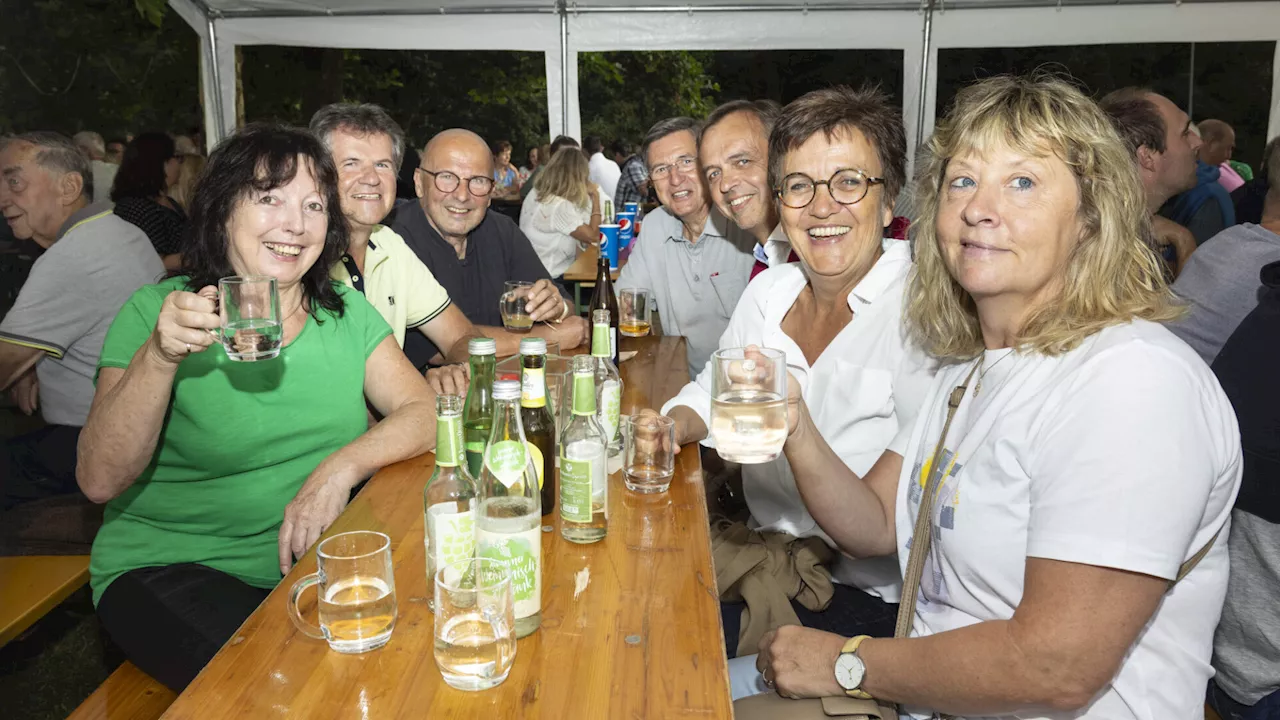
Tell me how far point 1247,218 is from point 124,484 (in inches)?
238

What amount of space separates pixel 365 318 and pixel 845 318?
1265mm

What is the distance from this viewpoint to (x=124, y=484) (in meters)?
1.87

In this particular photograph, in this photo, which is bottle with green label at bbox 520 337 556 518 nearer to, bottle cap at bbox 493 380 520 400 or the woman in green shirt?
bottle cap at bbox 493 380 520 400

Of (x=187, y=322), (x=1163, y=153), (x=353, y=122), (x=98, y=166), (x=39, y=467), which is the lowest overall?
(x=39, y=467)

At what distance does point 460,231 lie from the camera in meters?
3.78

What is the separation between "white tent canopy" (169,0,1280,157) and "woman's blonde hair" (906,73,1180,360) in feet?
20.2

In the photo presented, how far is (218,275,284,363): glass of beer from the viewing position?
5.18 ft

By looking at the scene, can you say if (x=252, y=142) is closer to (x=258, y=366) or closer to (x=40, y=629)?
(x=258, y=366)

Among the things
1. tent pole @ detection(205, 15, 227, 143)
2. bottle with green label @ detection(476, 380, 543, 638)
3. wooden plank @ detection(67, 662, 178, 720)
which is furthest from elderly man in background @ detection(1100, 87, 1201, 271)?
tent pole @ detection(205, 15, 227, 143)

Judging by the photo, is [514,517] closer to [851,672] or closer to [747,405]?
[747,405]

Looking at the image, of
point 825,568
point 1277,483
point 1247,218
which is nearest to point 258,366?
point 825,568

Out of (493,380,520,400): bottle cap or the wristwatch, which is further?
the wristwatch

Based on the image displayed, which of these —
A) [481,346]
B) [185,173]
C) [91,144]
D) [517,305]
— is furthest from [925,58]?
[91,144]

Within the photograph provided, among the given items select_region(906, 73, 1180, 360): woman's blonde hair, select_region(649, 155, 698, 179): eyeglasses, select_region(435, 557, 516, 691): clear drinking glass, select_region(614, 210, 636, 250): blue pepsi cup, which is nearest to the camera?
select_region(435, 557, 516, 691): clear drinking glass
